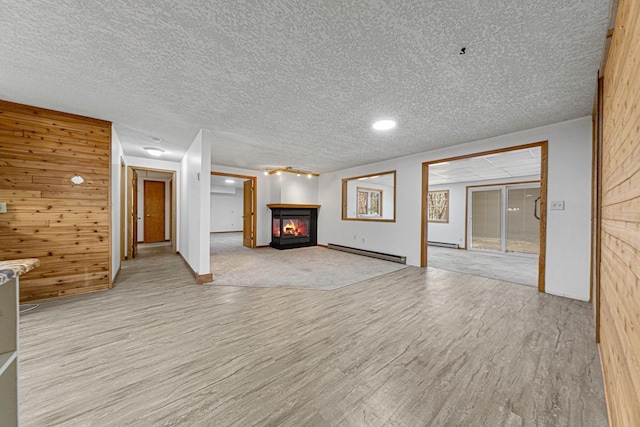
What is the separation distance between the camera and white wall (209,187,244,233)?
11.2 meters

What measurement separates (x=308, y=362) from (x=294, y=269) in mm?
2737

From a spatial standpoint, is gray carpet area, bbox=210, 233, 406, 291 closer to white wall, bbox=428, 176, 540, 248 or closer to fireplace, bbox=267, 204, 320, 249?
fireplace, bbox=267, 204, 320, 249

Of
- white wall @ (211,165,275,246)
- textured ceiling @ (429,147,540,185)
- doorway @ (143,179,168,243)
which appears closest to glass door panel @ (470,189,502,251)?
textured ceiling @ (429,147,540,185)

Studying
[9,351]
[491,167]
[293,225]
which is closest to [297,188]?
[293,225]

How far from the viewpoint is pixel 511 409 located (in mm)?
1312

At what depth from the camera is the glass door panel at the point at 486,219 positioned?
6.73m

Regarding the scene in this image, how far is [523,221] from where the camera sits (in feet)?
20.8

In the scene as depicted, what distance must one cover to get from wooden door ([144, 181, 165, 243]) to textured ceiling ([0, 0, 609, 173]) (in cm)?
516

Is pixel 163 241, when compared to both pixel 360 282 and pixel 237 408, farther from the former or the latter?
pixel 237 408

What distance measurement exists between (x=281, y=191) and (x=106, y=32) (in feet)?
17.2

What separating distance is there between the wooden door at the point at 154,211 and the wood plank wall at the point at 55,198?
4907mm

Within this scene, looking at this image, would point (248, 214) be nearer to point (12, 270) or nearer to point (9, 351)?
point (9, 351)

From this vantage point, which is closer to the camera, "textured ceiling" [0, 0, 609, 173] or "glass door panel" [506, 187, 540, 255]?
"textured ceiling" [0, 0, 609, 173]

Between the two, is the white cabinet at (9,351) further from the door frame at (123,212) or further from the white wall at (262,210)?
the white wall at (262,210)
